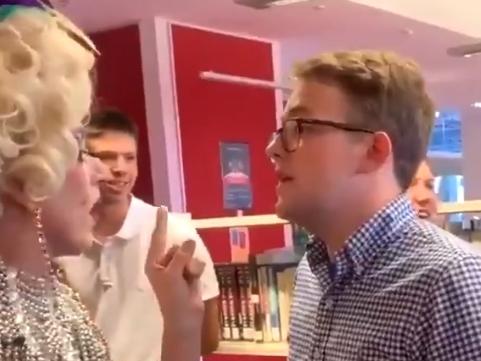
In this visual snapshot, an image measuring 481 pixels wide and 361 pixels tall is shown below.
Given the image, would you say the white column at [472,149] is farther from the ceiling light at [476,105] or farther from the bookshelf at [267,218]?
the bookshelf at [267,218]

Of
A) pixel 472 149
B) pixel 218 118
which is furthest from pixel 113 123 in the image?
pixel 472 149

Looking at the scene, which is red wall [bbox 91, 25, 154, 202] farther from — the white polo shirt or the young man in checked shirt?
the young man in checked shirt

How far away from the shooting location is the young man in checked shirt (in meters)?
1.59

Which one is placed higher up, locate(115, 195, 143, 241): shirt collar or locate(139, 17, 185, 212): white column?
locate(139, 17, 185, 212): white column

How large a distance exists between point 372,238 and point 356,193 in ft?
0.30

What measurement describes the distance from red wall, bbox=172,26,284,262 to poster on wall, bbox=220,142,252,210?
0.05m

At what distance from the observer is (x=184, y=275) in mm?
1459

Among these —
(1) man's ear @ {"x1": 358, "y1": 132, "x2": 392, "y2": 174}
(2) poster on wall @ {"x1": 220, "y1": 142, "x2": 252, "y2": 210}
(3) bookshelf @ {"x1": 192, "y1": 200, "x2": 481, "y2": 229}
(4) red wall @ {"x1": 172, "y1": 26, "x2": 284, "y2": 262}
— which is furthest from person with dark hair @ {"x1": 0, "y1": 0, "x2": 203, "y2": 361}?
(2) poster on wall @ {"x1": 220, "y1": 142, "x2": 252, "y2": 210}

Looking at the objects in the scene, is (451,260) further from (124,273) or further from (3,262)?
(124,273)

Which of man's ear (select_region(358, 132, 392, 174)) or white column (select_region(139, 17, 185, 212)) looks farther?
Result: white column (select_region(139, 17, 185, 212))

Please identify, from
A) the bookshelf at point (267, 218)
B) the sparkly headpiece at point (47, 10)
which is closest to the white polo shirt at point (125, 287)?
the bookshelf at point (267, 218)

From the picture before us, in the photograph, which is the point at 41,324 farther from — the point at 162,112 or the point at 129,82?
the point at 129,82

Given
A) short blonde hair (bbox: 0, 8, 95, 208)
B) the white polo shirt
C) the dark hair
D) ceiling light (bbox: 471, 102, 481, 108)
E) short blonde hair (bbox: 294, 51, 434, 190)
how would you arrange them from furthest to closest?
ceiling light (bbox: 471, 102, 481, 108)
the dark hair
the white polo shirt
short blonde hair (bbox: 294, 51, 434, 190)
short blonde hair (bbox: 0, 8, 95, 208)

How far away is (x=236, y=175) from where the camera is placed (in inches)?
243
